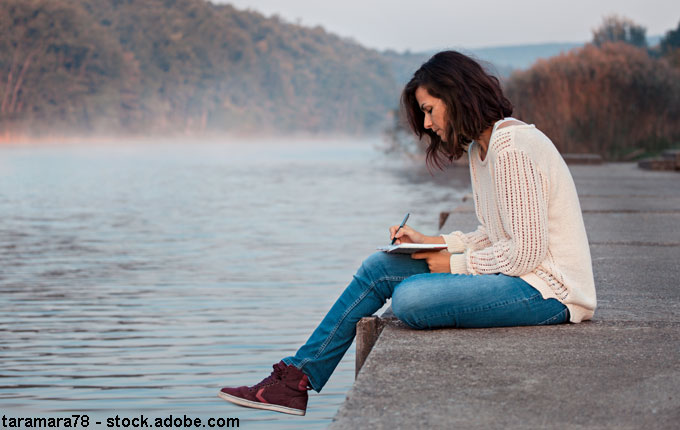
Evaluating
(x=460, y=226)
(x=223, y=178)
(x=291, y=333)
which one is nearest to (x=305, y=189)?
(x=223, y=178)

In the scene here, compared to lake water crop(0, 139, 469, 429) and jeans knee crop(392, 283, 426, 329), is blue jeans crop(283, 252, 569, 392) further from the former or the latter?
lake water crop(0, 139, 469, 429)

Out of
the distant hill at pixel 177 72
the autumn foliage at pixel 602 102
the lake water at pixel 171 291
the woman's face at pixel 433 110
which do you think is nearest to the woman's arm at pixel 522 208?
the woman's face at pixel 433 110

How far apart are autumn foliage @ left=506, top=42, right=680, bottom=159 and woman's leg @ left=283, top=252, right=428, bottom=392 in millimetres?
16796

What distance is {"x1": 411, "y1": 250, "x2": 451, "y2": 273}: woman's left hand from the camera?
370 cm

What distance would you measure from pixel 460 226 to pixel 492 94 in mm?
3623

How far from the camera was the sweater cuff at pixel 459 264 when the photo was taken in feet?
11.8

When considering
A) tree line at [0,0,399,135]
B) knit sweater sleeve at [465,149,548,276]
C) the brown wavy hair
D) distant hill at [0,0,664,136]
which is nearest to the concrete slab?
knit sweater sleeve at [465,149,548,276]

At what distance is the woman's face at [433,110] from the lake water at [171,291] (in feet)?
4.13

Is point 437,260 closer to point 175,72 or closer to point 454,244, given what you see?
point 454,244

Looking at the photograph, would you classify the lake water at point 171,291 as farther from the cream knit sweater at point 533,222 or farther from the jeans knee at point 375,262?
the cream knit sweater at point 533,222

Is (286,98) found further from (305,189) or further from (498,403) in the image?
(498,403)

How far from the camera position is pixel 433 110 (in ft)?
11.5

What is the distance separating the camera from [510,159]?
11.0ft

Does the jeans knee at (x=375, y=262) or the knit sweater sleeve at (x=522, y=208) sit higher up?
the knit sweater sleeve at (x=522, y=208)
